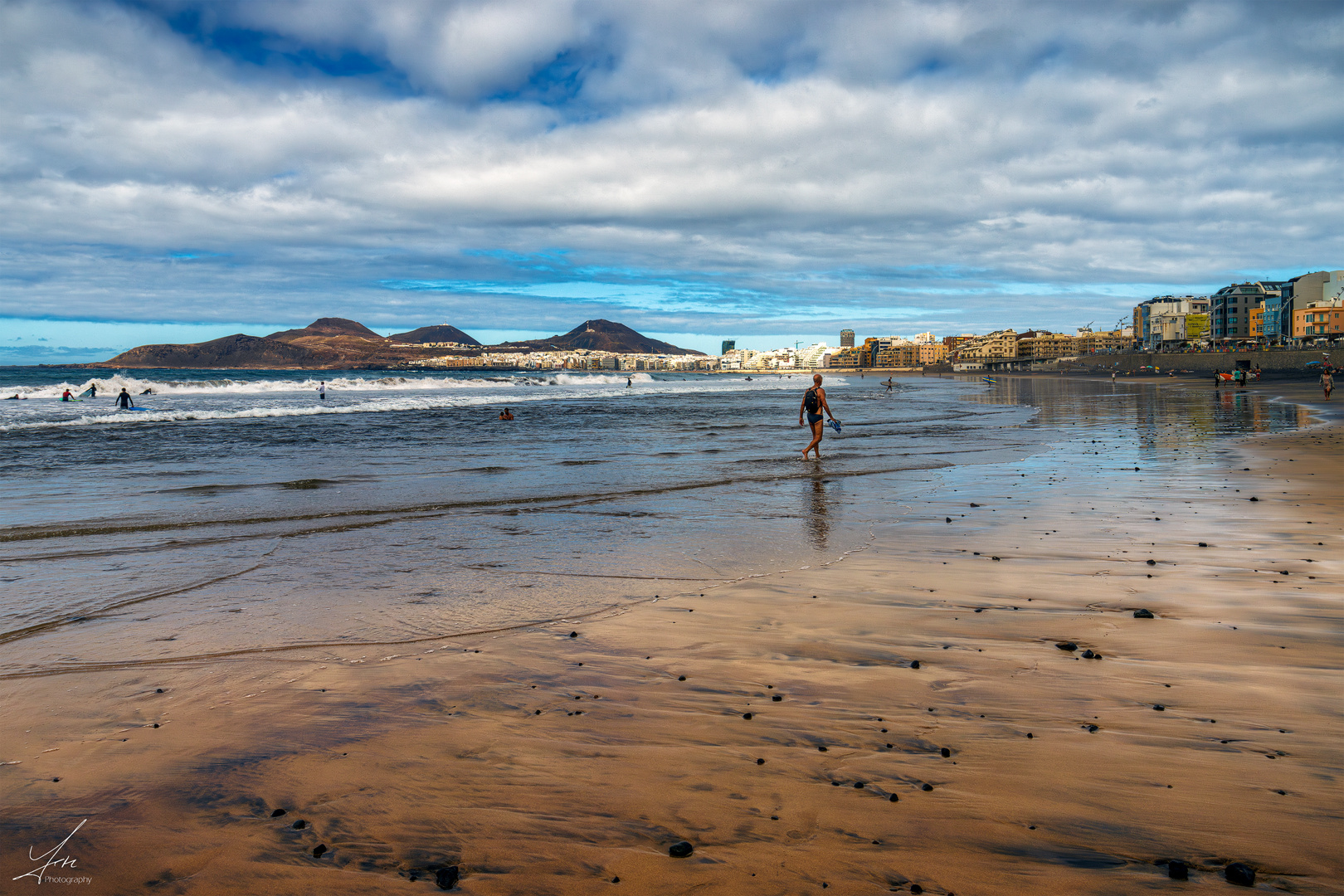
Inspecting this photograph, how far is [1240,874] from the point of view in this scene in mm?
2742

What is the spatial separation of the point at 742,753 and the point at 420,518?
28.9ft

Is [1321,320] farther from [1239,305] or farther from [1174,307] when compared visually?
[1174,307]

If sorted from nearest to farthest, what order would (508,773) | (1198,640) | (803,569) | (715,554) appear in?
(508,773)
(1198,640)
(803,569)
(715,554)

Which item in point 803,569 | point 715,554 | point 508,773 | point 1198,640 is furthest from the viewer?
point 715,554

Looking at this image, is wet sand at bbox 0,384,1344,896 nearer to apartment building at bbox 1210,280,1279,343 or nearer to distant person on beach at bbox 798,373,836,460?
distant person on beach at bbox 798,373,836,460

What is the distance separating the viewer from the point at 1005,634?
5.48 m

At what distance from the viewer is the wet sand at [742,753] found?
9.73 ft

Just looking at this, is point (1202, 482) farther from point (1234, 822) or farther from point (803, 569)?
point (1234, 822)

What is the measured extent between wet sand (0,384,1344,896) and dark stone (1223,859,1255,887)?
0.05 m

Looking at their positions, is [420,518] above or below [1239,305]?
below

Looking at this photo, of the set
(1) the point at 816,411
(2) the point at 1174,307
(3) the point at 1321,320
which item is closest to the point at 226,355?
(1) the point at 816,411

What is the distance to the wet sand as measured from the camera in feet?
9.73

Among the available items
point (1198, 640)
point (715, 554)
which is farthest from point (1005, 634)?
point (715, 554)

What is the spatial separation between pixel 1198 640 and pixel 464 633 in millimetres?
5611
